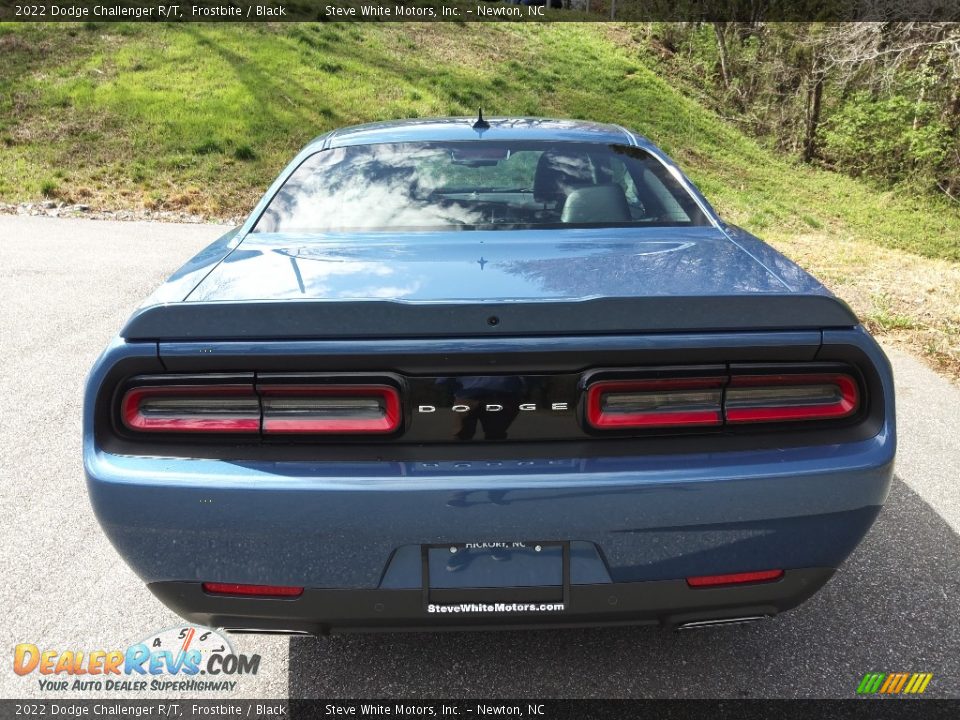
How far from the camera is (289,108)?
1864 cm

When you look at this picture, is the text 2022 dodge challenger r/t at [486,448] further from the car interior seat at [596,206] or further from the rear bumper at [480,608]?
the car interior seat at [596,206]

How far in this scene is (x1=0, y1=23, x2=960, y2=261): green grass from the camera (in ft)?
50.4

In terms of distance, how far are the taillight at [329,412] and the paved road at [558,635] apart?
2.84 ft

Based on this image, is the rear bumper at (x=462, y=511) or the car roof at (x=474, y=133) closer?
the rear bumper at (x=462, y=511)

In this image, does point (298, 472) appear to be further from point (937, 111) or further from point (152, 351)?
point (937, 111)

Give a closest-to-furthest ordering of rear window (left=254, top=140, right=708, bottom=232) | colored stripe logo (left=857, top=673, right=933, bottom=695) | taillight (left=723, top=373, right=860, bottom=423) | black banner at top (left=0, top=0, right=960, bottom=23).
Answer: taillight (left=723, top=373, right=860, bottom=423), colored stripe logo (left=857, top=673, right=933, bottom=695), rear window (left=254, top=140, right=708, bottom=232), black banner at top (left=0, top=0, right=960, bottom=23)

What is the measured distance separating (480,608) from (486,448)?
37 cm

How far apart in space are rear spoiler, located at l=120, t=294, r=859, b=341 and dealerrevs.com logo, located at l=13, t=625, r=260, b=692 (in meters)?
1.02

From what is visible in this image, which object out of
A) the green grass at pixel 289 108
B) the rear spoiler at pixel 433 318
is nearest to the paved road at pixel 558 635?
the rear spoiler at pixel 433 318

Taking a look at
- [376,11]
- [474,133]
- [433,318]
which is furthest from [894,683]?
[376,11]

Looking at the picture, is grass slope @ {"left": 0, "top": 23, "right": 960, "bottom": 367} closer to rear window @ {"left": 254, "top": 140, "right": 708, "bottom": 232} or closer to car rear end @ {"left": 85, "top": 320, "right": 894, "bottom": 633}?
rear window @ {"left": 254, "top": 140, "right": 708, "bottom": 232}

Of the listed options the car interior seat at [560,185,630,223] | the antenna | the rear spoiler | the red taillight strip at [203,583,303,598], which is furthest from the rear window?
the red taillight strip at [203,583,303,598]

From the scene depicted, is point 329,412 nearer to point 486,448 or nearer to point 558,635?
point 486,448

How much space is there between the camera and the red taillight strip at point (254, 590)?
184cm
